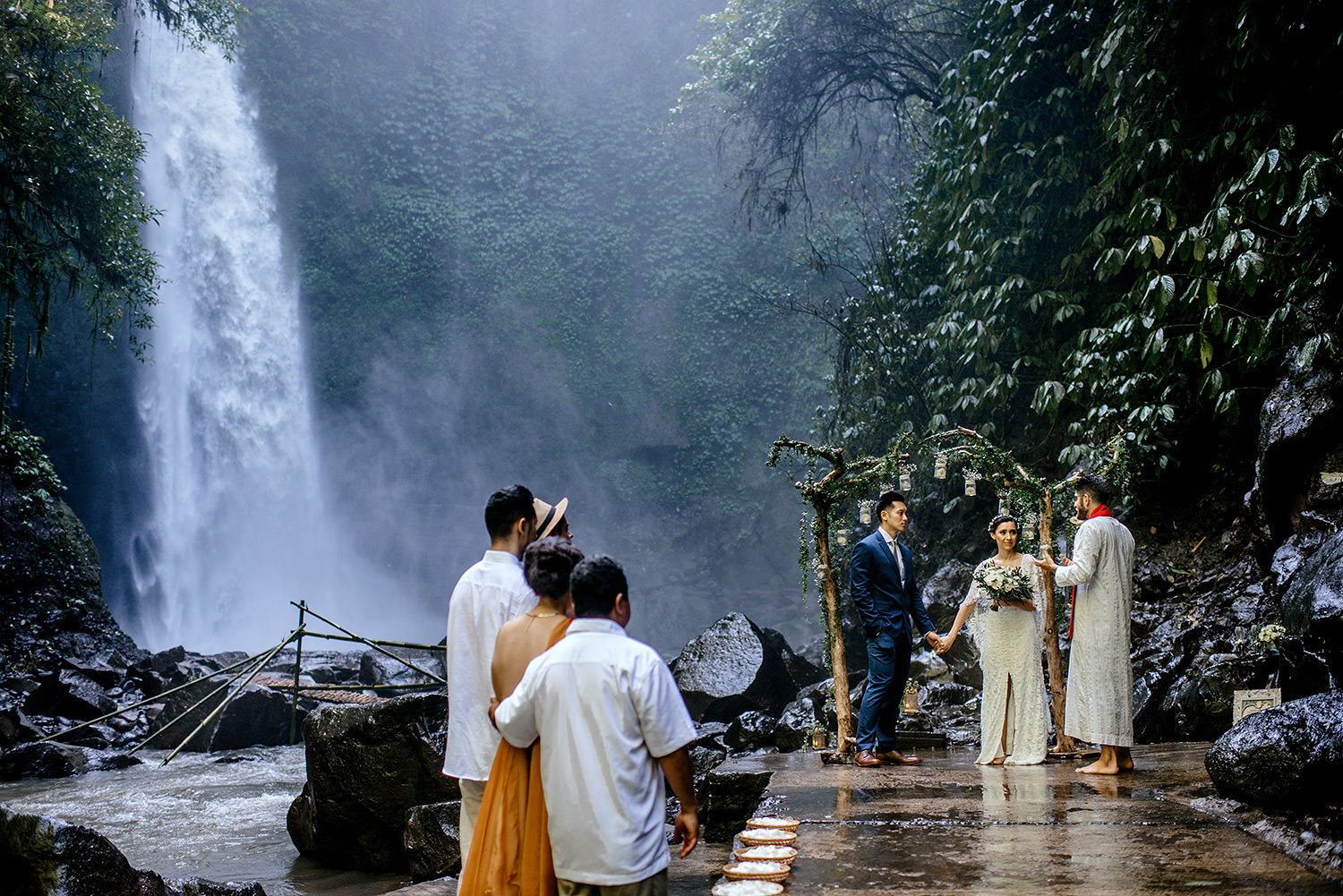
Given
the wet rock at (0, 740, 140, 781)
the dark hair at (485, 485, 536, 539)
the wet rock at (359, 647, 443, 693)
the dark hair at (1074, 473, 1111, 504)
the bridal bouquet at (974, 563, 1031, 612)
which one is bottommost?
the wet rock at (0, 740, 140, 781)

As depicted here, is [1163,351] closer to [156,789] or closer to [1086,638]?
[1086,638]

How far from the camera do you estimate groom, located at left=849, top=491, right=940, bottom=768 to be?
269 inches

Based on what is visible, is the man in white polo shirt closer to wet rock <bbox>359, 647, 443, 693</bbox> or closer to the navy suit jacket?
the navy suit jacket

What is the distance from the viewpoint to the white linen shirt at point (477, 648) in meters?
3.45

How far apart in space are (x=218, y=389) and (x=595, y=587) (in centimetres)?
2445

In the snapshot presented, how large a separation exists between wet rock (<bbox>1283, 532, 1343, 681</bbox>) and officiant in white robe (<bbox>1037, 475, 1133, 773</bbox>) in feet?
3.20

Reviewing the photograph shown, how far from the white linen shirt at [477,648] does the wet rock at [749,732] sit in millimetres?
7686

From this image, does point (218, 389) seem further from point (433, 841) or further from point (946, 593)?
point (433, 841)

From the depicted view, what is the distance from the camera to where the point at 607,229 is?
29750 millimetres

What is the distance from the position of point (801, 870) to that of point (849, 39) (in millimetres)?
15473

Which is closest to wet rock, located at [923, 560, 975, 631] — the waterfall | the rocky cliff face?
the rocky cliff face

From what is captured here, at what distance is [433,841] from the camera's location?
6086 mm

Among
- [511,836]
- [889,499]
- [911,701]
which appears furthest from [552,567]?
[911,701]

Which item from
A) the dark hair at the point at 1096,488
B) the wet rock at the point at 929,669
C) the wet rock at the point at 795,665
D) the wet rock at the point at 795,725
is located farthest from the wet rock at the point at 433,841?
the wet rock at the point at 795,665
